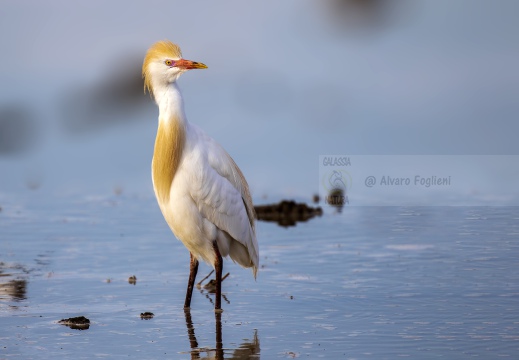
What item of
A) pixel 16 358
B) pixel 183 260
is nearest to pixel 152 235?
pixel 183 260

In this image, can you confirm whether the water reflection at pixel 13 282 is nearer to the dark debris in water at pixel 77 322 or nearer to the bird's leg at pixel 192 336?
the dark debris in water at pixel 77 322

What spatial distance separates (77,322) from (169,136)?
189 cm

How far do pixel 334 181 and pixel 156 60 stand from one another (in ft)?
25.9

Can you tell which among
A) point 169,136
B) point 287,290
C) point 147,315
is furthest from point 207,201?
point 287,290

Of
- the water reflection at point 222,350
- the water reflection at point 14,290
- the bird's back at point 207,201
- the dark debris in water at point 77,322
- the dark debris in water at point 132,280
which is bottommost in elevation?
the water reflection at point 222,350

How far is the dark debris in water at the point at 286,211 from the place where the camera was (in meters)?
14.7

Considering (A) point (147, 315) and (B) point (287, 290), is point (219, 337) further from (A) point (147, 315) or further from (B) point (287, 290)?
(B) point (287, 290)

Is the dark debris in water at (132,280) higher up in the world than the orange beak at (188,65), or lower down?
lower down

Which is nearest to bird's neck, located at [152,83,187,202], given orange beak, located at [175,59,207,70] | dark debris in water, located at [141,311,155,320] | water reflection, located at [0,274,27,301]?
orange beak, located at [175,59,207,70]

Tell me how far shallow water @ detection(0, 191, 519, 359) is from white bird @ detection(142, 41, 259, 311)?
0.72m

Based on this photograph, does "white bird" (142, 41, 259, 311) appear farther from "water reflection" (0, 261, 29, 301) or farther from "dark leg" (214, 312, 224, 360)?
"water reflection" (0, 261, 29, 301)

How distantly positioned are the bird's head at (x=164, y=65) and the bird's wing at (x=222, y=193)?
1.82 ft

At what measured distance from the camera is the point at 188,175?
888 centimetres

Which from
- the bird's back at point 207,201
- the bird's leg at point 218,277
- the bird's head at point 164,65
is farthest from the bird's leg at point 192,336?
the bird's head at point 164,65
